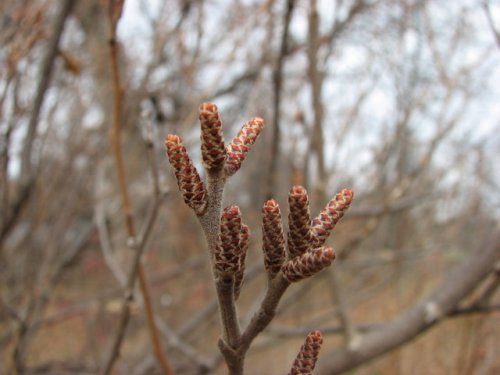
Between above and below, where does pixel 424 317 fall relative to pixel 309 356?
below

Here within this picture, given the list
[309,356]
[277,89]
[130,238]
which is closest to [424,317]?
[277,89]

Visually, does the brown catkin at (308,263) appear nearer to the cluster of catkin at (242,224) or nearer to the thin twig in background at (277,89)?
the cluster of catkin at (242,224)

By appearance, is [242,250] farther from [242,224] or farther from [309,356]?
[309,356]

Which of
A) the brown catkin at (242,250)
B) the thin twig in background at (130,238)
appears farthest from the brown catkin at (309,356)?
the thin twig in background at (130,238)

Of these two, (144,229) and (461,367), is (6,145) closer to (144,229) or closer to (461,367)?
(144,229)

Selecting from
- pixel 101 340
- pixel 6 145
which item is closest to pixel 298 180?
pixel 6 145

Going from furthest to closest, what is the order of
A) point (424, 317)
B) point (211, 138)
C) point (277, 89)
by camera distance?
point (424, 317) → point (277, 89) → point (211, 138)

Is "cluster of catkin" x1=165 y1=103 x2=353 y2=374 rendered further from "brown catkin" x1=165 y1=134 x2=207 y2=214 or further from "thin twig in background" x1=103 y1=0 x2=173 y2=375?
"thin twig in background" x1=103 y1=0 x2=173 y2=375
